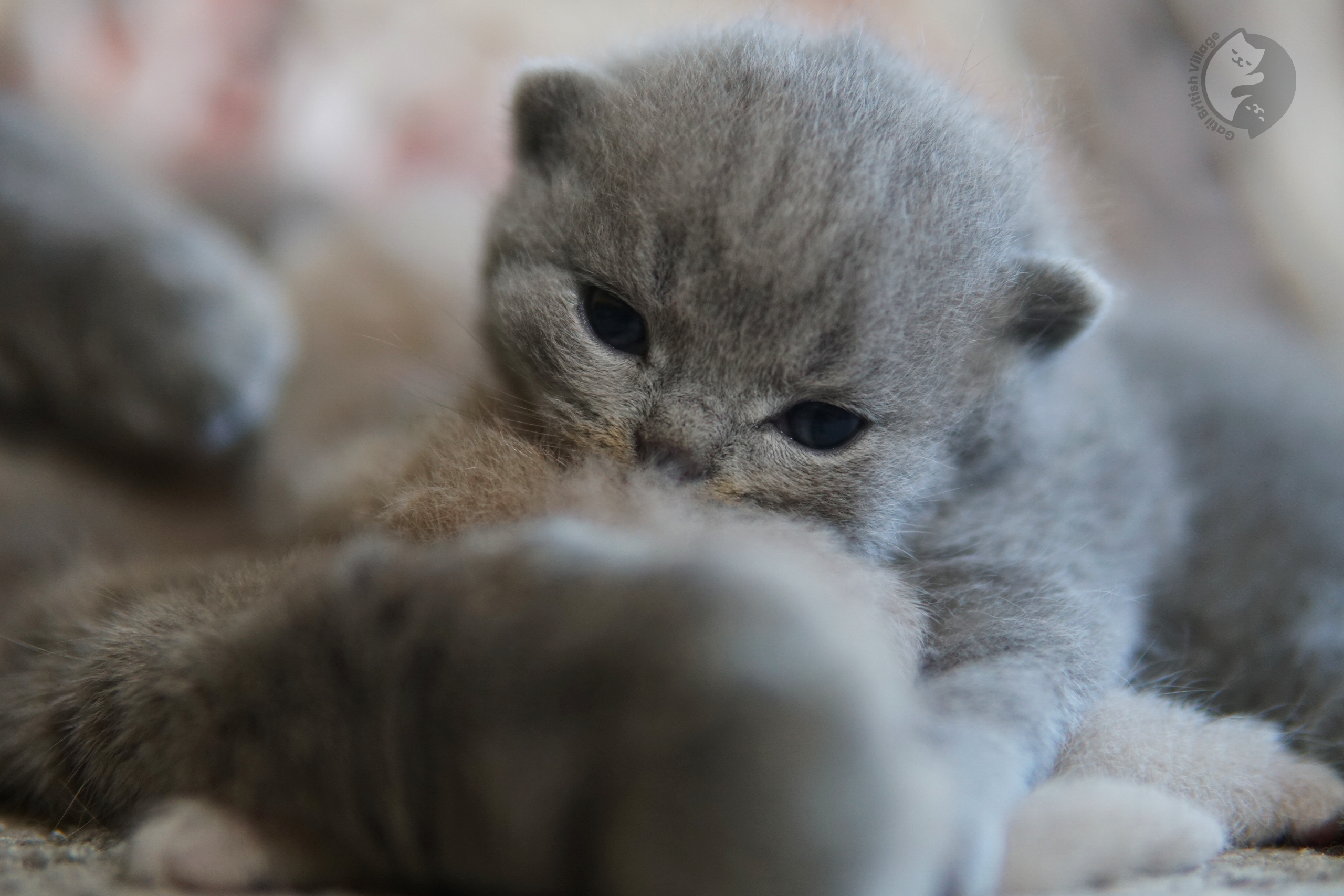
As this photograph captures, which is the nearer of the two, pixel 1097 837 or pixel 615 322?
pixel 1097 837

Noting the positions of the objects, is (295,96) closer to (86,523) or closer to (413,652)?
(86,523)

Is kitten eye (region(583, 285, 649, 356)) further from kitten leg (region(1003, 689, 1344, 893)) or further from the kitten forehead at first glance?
kitten leg (region(1003, 689, 1344, 893))

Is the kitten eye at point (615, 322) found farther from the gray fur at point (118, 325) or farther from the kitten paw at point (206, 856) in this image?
the gray fur at point (118, 325)

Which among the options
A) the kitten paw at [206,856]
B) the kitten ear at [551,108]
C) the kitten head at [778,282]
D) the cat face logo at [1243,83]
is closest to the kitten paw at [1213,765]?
the kitten head at [778,282]

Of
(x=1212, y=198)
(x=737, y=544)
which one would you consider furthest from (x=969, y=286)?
(x=1212, y=198)
